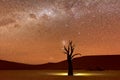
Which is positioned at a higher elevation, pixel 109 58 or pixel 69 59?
pixel 109 58

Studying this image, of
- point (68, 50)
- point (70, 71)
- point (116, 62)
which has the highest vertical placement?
point (116, 62)

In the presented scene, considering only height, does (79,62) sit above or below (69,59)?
above

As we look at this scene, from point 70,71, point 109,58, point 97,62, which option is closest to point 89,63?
point 97,62

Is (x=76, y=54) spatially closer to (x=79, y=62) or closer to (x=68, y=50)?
(x=68, y=50)

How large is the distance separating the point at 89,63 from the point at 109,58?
15.5 meters

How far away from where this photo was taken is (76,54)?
108 feet

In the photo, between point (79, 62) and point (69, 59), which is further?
point (79, 62)

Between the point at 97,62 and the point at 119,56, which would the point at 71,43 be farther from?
the point at 119,56

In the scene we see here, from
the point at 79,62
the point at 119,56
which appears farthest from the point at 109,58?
the point at 79,62

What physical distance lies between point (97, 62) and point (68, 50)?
10876 cm

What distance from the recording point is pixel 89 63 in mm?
138125

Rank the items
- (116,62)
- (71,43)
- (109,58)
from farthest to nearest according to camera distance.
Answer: (109,58) < (116,62) < (71,43)

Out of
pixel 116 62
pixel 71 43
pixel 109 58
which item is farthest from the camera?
pixel 109 58

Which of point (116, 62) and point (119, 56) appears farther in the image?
point (119, 56)
